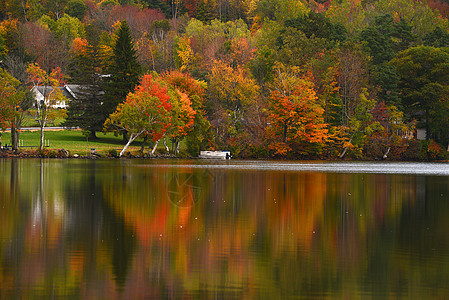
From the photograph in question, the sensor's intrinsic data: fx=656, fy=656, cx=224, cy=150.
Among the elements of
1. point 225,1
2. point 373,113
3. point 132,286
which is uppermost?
point 225,1

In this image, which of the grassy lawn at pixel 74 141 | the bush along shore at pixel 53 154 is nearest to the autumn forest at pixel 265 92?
the grassy lawn at pixel 74 141

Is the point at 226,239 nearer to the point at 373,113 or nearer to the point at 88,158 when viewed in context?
the point at 88,158

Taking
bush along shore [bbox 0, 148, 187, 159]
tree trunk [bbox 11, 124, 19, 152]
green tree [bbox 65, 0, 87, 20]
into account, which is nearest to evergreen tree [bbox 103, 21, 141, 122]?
bush along shore [bbox 0, 148, 187, 159]

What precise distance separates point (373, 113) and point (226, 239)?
261ft

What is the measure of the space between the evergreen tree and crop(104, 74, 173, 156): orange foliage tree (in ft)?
26.2

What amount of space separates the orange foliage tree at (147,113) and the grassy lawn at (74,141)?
452cm

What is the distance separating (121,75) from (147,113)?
12.6 m

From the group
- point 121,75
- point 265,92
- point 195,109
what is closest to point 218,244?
point 195,109

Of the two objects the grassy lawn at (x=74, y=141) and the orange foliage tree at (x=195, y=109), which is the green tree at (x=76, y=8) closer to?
the grassy lawn at (x=74, y=141)

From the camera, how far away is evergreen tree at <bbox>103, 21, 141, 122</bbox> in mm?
87250

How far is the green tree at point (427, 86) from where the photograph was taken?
97.6m

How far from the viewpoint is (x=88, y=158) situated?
74.7m

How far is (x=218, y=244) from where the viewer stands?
1831 cm

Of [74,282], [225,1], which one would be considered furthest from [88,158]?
[225,1]
